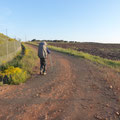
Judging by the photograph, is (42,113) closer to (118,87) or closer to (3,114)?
(3,114)

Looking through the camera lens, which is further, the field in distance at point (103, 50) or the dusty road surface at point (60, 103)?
the field in distance at point (103, 50)

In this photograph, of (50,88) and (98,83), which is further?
(98,83)

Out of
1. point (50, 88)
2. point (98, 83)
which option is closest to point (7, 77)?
point (50, 88)

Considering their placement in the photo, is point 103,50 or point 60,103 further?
point 103,50

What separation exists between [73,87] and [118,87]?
5.94ft

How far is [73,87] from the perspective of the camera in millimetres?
4633

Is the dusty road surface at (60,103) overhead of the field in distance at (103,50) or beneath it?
beneath

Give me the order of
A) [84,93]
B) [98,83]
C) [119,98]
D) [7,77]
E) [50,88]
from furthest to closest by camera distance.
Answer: [7,77]
[98,83]
[50,88]
[84,93]
[119,98]

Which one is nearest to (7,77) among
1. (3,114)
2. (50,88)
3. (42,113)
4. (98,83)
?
(50,88)

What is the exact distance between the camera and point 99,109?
3062 millimetres

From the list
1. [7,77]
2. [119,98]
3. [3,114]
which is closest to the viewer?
[3,114]

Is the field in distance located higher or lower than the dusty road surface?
higher

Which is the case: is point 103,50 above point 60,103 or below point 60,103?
above

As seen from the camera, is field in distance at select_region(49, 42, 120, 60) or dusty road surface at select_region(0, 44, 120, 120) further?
field in distance at select_region(49, 42, 120, 60)
